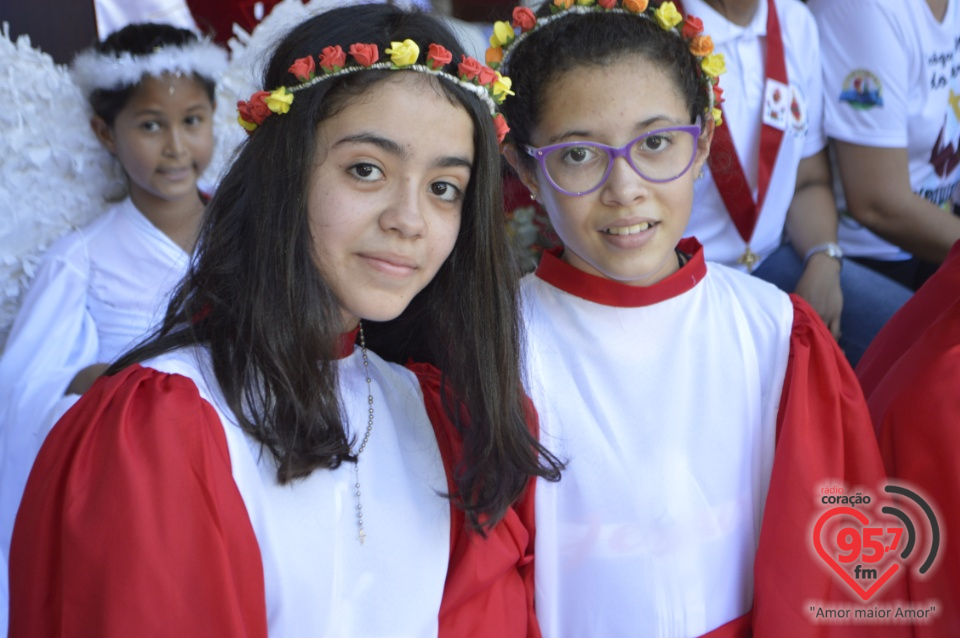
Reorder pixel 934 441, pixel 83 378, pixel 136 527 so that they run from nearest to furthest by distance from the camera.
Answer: pixel 136 527 < pixel 934 441 < pixel 83 378

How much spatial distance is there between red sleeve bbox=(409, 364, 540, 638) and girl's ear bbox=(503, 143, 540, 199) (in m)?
0.45

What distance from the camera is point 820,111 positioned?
3061mm

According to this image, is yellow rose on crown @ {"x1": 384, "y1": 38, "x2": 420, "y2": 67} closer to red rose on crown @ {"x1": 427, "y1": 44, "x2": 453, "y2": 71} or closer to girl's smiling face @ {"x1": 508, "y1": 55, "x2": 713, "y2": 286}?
red rose on crown @ {"x1": 427, "y1": 44, "x2": 453, "y2": 71}

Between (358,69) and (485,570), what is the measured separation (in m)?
0.86

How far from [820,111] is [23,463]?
8.13 feet

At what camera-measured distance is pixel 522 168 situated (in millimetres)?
2037

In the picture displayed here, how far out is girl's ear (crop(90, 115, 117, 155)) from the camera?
295 cm

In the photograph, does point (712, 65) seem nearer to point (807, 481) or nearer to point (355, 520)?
point (807, 481)

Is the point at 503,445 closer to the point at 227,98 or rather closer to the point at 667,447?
the point at 667,447

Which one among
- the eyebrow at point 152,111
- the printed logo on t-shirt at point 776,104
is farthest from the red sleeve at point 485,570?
the eyebrow at point 152,111

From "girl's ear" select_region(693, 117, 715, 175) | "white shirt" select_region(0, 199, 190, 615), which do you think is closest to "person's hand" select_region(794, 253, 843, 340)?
"girl's ear" select_region(693, 117, 715, 175)

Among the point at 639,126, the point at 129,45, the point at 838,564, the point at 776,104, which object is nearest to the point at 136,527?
the point at 639,126

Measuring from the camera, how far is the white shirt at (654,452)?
1.80 meters

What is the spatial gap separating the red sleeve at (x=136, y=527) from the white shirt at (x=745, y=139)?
1793mm
